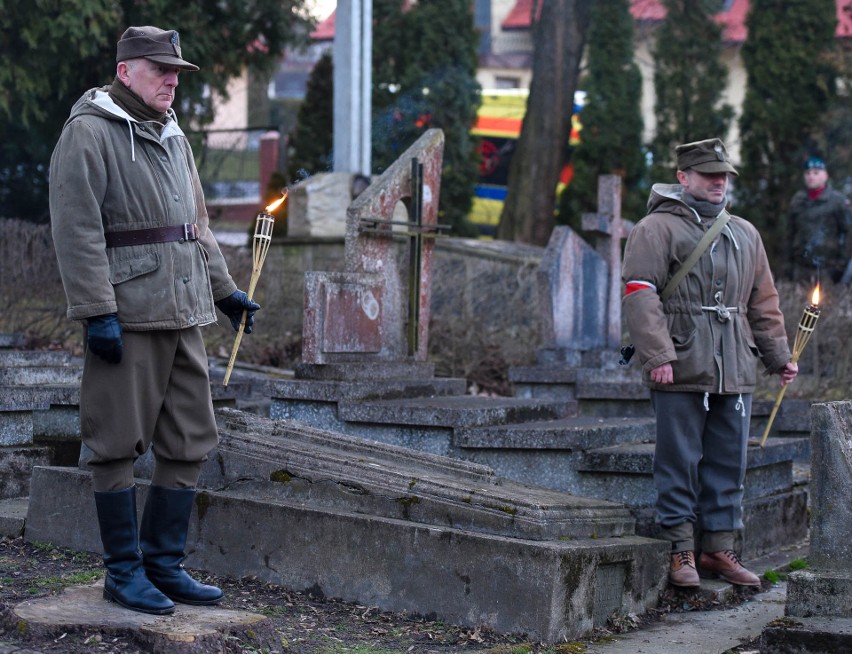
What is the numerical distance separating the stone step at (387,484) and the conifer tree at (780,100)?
36.5 ft

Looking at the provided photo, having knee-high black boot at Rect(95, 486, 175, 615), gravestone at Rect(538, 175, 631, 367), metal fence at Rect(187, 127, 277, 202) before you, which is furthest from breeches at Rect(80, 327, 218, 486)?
metal fence at Rect(187, 127, 277, 202)

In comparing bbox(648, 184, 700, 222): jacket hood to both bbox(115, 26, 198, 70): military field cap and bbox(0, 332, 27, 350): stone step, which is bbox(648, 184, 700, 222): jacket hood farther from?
bbox(0, 332, 27, 350): stone step

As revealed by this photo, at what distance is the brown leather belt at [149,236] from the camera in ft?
14.2

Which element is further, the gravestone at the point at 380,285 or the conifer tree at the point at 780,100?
the conifer tree at the point at 780,100

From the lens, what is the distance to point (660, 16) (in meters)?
26.4

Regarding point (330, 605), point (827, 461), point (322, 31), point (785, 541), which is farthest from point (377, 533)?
point (322, 31)

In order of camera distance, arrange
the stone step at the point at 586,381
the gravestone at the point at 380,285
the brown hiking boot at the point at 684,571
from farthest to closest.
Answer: the stone step at the point at 586,381 < the gravestone at the point at 380,285 < the brown hiking boot at the point at 684,571

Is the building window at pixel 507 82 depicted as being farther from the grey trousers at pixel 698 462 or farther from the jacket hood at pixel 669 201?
the grey trousers at pixel 698 462

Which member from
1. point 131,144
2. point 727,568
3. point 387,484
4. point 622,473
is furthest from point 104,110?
point 727,568

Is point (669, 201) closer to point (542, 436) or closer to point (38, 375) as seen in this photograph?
point (542, 436)

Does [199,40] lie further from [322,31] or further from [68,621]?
[322,31]

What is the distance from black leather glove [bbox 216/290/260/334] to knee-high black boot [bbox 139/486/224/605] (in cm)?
71

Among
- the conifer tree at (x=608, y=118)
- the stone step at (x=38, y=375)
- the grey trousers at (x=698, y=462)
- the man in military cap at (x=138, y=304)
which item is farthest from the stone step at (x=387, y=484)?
the conifer tree at (x=608, y=118)

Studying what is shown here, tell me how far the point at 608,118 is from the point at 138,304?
15180 millimetres
